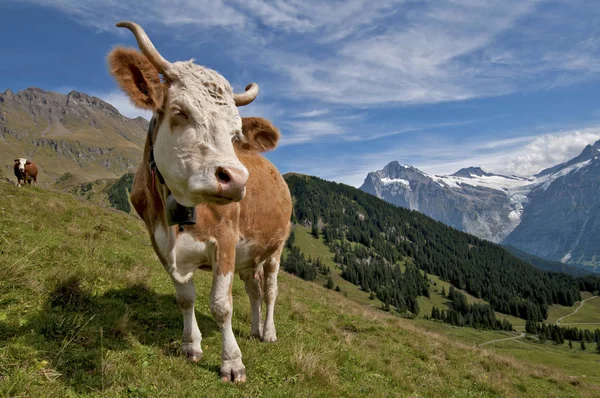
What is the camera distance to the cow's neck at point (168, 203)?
4.60 m

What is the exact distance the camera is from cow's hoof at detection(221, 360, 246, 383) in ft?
17.8

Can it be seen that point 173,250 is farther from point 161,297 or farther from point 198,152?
point 161,297

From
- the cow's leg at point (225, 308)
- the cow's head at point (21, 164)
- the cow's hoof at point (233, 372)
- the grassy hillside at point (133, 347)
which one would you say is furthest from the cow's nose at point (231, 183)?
the cow's head at point (21, 164)

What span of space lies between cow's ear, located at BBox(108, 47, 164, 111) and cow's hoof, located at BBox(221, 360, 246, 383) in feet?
12.4

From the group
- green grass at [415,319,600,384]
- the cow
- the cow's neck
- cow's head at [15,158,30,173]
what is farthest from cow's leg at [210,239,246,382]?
green grass at [415,319,600,384]

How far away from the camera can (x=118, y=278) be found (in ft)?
26.9

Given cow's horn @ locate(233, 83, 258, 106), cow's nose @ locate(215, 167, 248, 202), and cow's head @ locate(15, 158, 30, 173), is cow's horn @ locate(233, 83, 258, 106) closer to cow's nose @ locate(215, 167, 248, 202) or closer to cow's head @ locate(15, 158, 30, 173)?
cow's nose @ locate(215, 167, 248, 202)

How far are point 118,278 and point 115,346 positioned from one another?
3.07 m

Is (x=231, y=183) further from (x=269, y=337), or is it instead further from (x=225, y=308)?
(x=269, y=337)

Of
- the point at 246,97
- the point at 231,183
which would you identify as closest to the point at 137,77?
the point at 246,97

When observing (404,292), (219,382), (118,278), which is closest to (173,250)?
(219,382)

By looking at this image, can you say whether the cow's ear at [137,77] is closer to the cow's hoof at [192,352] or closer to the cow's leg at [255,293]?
the cow's hoof at [192,352]

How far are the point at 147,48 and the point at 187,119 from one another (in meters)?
1.08

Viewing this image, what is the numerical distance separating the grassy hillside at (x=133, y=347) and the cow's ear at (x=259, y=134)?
3438 millimetres
